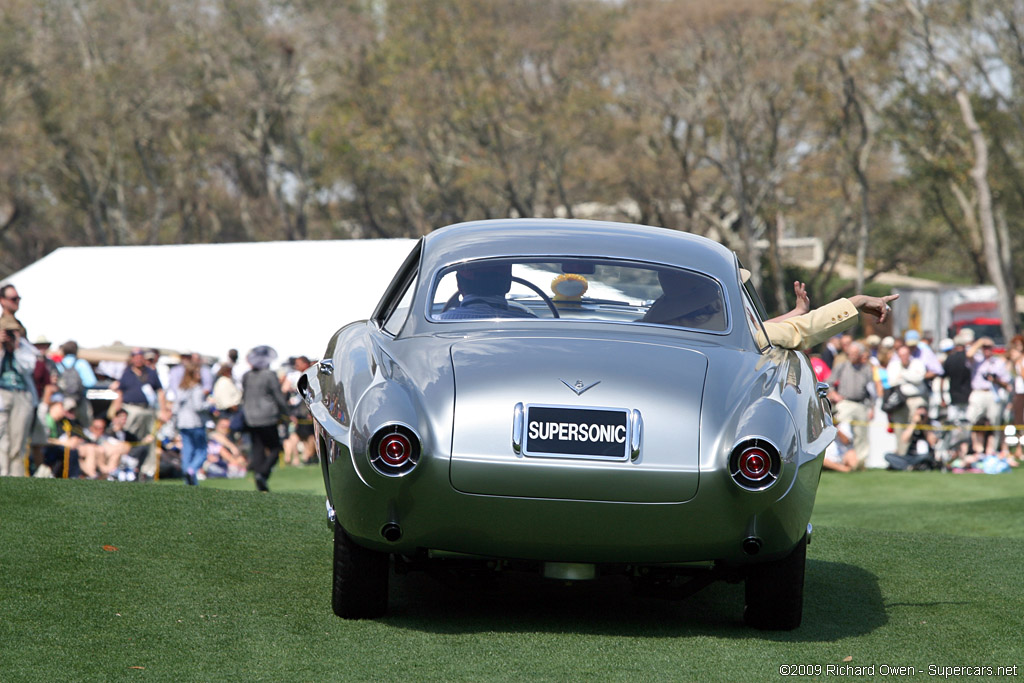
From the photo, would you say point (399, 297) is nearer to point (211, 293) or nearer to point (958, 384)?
point (958, 384)

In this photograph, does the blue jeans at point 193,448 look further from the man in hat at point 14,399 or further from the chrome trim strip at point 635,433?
the chrome trim strip at point 635,433

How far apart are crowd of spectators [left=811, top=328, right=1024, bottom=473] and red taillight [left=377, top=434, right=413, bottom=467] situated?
12.5 meters

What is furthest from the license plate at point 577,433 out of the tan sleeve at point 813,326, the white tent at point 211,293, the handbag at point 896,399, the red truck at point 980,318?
the red truck at point 980,318

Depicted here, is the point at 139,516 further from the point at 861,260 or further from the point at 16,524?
the point at 861,260

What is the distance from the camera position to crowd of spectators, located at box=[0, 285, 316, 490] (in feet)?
36.2

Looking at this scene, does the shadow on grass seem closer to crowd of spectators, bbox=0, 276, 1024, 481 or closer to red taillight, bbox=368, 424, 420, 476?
→ red taillight, bbox=368, 424, 420, 476

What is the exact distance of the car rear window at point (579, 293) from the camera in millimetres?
5297

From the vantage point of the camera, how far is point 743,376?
4777 mm

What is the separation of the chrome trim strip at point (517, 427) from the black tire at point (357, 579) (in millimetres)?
893

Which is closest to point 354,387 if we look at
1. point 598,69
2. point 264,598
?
point 264,598

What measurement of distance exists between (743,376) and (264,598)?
2.35 meters

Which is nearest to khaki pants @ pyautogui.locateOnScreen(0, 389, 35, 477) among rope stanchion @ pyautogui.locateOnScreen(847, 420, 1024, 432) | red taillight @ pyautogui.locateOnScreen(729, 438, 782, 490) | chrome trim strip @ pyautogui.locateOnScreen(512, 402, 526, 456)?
chrome trim strip @ pyautogui.locateOnScreen(512, 402, 526, 456)

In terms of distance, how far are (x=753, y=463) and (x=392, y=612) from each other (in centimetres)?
176

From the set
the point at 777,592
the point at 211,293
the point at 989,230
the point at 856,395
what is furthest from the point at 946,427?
the point at 989,230
